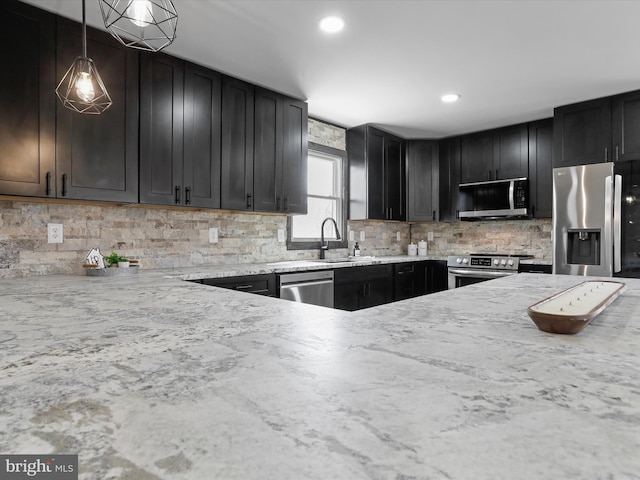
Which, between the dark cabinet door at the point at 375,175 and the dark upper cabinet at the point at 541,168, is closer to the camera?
the dark upper cabinet at the point at 541,168

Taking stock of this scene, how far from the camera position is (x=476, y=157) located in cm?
467

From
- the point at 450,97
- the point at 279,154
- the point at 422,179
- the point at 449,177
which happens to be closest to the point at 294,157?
the point at 279,154

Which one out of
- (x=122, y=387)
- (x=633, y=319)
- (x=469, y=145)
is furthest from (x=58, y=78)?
(x=469, y=145)

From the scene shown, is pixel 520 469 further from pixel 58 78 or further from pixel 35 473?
pixel 58 78

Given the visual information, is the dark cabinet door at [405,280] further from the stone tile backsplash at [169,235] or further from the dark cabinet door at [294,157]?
the dark cabinet door at [294,157]

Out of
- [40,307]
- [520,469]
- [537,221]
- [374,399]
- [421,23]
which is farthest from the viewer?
[537,221]

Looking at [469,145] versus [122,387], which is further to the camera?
[469,145]

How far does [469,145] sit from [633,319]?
4.09 metres

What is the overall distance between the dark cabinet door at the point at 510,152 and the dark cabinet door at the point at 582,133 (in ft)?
1.50

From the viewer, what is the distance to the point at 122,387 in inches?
22.3

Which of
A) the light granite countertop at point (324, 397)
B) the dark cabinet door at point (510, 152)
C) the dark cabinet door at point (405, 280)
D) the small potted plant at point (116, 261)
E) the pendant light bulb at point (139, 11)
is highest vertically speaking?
the dark cabinet door at point (510, 152)

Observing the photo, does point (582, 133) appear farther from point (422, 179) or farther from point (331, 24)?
point (331, 24)

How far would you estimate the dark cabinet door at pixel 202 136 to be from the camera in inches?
111

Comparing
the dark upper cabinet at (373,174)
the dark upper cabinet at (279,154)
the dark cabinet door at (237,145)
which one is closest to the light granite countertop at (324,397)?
the dark cabinet door at (237,145)
